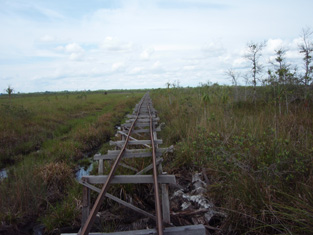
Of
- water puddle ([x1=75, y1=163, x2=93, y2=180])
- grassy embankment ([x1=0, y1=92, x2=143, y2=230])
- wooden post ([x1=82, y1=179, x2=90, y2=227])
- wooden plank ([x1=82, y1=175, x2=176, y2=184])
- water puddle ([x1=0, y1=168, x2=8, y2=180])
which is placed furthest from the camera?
water puddle ([x1=75, y1=163, x2=93, y2=180])

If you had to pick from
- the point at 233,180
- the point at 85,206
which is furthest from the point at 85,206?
the point at 233,180

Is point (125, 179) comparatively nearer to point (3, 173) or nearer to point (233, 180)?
point (233, 180)

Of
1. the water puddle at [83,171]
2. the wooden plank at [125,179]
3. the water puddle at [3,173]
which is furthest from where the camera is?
the water puddle at [83,171]

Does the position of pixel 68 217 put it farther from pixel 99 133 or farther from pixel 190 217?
pixel 99 133

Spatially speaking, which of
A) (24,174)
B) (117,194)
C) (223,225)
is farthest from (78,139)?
(223,225)

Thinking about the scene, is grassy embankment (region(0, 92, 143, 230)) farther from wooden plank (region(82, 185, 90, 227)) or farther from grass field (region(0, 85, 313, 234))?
wooden plank (region(82, 185, 90, 227))

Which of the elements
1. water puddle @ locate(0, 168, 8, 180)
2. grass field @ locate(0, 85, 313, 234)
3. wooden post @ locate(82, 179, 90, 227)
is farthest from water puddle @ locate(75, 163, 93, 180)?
wooden post @ locate(82, 179, 90, 227)

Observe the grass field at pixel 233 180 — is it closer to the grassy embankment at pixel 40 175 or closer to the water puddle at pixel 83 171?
the grassy embankment at pixel 40 175

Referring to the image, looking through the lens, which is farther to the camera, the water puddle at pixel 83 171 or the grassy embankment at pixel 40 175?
the water puddle at pixel 83 171

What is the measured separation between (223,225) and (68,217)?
239 centimetres

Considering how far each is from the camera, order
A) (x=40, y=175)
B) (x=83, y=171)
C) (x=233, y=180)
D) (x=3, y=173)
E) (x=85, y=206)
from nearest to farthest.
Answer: (x=85, y=206), (x=233, y=180), (x=40, y=175), (x=3, y=173), (x=83, y=171)

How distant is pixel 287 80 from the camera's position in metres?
7.11

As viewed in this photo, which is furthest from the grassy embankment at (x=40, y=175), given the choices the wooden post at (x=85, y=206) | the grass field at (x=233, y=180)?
the wooden post at (x=85, y=206)

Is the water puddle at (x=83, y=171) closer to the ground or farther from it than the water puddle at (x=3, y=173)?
closer to the ground
